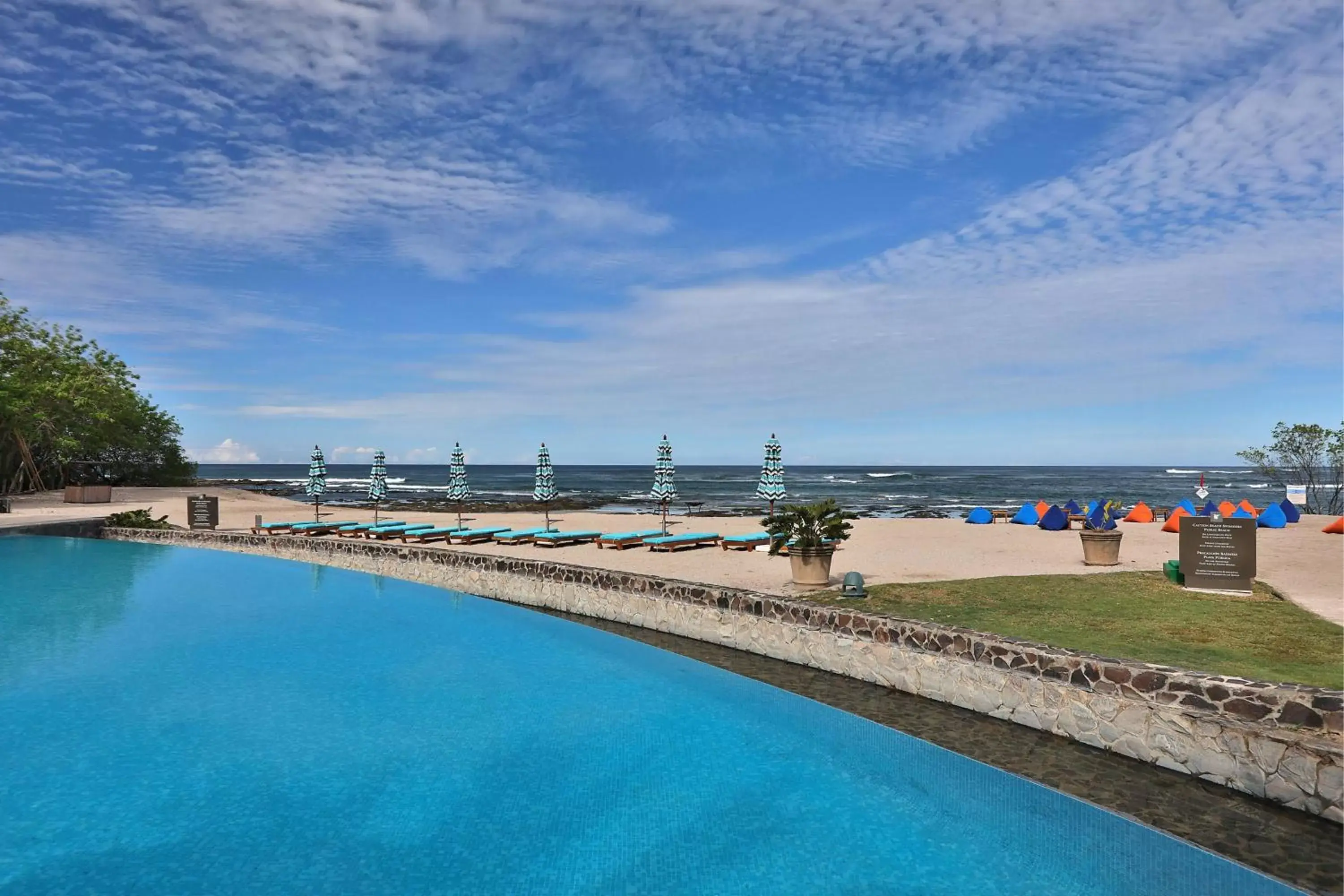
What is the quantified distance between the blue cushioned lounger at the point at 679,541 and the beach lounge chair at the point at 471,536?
16.0ft

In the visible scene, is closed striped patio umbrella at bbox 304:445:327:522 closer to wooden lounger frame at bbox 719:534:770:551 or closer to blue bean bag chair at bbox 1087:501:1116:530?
wooden lounger frame at bbox 719:534:770:551

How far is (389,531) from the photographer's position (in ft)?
71.2

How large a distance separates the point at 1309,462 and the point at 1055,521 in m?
25.0

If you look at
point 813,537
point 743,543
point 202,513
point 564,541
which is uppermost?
point 813,537

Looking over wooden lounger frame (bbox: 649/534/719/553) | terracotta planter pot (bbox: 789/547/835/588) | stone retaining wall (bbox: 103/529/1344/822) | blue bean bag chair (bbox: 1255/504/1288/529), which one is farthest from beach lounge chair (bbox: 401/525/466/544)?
blue bean bag chair (bbox: 1255/504/1288/529)

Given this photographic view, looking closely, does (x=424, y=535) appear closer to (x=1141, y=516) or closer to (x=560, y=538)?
(x=560, y=538)

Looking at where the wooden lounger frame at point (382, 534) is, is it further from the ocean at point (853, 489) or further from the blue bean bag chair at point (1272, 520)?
the blue bean bag chair at point (1272, 520)

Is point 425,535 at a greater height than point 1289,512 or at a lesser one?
lesser

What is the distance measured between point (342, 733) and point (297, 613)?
21.6ft

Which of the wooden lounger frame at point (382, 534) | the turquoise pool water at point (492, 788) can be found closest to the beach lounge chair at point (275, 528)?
the wooden lounger frame at point (382, 534)

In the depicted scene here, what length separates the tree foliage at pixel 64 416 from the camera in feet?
118

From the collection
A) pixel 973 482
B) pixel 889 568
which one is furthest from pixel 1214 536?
pixel 973 482

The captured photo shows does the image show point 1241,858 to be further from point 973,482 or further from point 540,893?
point 973,482

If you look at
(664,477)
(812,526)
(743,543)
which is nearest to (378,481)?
(664,477)
